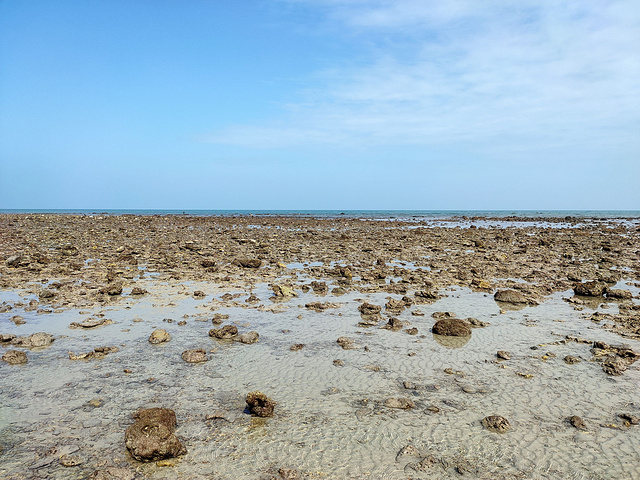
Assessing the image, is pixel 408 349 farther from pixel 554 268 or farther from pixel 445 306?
pixel 554 268

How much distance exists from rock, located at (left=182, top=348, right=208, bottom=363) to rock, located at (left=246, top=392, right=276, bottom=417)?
73.7 inches

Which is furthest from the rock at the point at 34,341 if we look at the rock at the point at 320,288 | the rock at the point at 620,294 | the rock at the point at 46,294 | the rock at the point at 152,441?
the rock at the point at 620,294

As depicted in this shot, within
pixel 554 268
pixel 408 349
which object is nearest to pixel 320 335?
pixel 408 349

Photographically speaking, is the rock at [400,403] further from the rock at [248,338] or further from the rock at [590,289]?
the rock at [590,289]

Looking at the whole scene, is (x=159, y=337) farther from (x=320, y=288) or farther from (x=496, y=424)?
(x=496, y=424)

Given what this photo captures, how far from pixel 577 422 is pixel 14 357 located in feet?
24.0

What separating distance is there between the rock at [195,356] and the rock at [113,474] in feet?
8.50

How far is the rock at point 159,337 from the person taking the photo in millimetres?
7211

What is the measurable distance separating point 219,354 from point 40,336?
2.99 m

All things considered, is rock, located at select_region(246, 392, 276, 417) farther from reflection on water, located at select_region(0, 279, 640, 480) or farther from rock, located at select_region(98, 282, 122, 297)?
rock, located at select_region(98, 282, 122, 297)

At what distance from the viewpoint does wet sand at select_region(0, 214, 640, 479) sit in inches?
159

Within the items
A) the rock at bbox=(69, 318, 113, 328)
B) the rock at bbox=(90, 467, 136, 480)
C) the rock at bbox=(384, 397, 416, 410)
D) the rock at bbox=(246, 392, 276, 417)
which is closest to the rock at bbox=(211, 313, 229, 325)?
the rock at bbox=(69, 318, 113, 328)

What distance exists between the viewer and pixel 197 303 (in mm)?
10000

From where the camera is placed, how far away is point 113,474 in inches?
149
